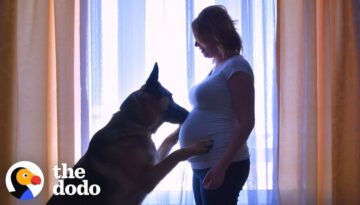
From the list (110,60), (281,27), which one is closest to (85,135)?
(110,60)

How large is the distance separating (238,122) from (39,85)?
1523 mm

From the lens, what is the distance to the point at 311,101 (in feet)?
8.29

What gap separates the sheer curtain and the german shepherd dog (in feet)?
2.37

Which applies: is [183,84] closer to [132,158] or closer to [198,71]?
[198,71]

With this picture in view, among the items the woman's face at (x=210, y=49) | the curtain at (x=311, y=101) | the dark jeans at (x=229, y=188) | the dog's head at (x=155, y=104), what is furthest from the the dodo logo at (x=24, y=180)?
the curtain at (x=311, y=101)

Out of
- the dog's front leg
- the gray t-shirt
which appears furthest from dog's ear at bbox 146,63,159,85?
the dog's front leg

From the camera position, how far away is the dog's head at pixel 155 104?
6.04 ft

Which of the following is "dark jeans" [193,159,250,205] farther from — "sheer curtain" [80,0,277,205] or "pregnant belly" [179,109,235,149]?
"sheer curtain" [80,0,277,205]

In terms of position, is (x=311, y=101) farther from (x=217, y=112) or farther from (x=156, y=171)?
(x=156, y=171)

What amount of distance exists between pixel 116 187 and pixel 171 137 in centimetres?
38

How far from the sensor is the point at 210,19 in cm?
165

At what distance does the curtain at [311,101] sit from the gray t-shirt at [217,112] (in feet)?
3.39

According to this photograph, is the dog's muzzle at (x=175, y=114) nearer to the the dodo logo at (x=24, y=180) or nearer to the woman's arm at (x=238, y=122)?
the woman's arm at (x=238, y=122)

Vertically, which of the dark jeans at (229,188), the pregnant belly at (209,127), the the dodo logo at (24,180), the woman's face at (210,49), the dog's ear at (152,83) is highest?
the woman's face at (210,49)
